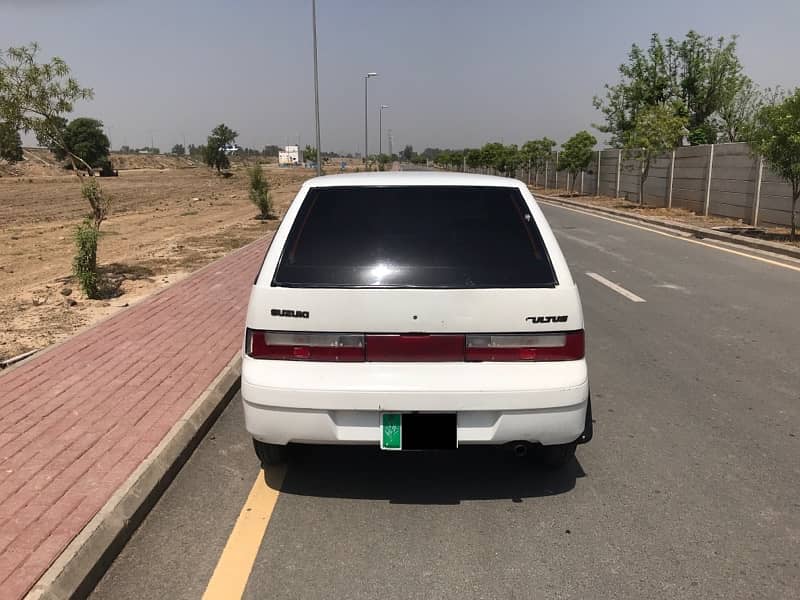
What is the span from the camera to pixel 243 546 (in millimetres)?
3094

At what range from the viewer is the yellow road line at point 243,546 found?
9.09ft

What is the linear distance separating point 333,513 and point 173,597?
0.90 m

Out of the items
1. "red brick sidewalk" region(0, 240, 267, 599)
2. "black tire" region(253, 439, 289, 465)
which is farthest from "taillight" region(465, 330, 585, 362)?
"red brick sidewalk" region(0, 240, 267, 599)

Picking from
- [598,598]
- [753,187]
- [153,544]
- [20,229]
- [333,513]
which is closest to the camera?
[598,598]

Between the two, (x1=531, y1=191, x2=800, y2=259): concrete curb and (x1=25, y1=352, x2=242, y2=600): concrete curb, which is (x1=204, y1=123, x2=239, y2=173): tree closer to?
(x1=531, y1=191, x2=800, y2=259): concrete curb

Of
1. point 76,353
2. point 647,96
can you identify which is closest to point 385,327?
point 76,353

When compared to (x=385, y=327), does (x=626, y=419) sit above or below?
below

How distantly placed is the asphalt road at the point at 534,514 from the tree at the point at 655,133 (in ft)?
69.1

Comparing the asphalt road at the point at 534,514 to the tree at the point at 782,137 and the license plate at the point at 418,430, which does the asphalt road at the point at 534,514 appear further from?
the tree at the point at 782,137

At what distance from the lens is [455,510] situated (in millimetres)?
3393

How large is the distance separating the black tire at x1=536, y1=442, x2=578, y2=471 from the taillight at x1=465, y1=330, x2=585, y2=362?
2.21 feet

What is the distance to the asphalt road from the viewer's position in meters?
2.81

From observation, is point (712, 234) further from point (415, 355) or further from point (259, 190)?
point (415, 355)

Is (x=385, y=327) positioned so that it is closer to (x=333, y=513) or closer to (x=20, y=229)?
(x=333, y=513)
